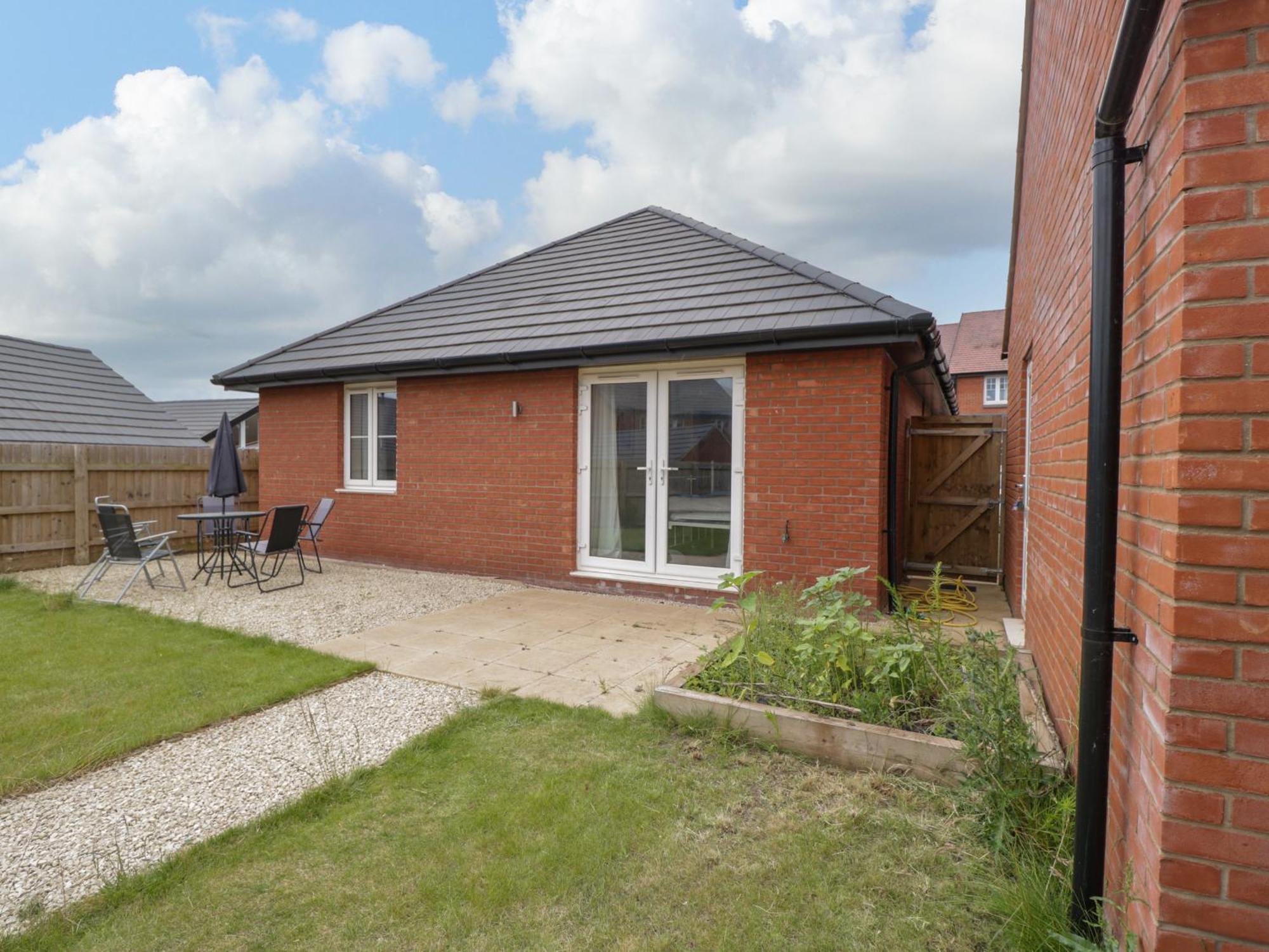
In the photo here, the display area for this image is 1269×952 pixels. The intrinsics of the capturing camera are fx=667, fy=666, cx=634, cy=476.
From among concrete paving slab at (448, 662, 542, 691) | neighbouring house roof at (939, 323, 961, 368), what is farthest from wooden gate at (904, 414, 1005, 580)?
neighbouring house roof at (939, 323, 961, 368)

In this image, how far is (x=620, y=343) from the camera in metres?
7.20

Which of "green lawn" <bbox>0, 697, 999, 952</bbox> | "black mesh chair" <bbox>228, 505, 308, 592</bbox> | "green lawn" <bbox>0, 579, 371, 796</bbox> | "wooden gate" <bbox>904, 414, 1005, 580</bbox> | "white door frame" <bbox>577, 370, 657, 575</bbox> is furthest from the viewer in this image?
"wooden gate" <bbox>904, 414, 1005, 580</bbox>

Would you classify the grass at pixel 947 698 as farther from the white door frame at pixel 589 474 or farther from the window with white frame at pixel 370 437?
the window with white frame at pixel 370 437

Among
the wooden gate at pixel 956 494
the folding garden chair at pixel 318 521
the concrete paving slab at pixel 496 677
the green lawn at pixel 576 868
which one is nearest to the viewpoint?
the green lawn at pixel 576 868

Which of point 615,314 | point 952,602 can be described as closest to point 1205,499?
point 952,602

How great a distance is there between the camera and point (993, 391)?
103 feet

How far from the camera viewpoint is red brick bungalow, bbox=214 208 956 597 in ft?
21.3

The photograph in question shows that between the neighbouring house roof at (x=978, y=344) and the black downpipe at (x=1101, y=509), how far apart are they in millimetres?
30412

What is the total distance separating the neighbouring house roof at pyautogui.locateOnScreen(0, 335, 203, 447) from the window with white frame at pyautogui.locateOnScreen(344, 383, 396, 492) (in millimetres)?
6221

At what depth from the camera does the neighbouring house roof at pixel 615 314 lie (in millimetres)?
6488

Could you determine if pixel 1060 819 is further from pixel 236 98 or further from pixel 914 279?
pixel 914 279

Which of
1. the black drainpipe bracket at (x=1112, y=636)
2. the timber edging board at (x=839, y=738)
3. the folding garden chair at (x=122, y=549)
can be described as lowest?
the timber edging board at (x=839, y=738)

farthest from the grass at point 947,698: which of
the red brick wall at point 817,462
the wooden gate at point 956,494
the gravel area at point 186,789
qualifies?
the wooden gate at point 956,494

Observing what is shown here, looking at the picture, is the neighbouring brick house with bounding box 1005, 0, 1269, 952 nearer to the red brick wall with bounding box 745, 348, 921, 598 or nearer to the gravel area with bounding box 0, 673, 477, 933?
the gravel area with bounding box 0, 673, 477, 933
